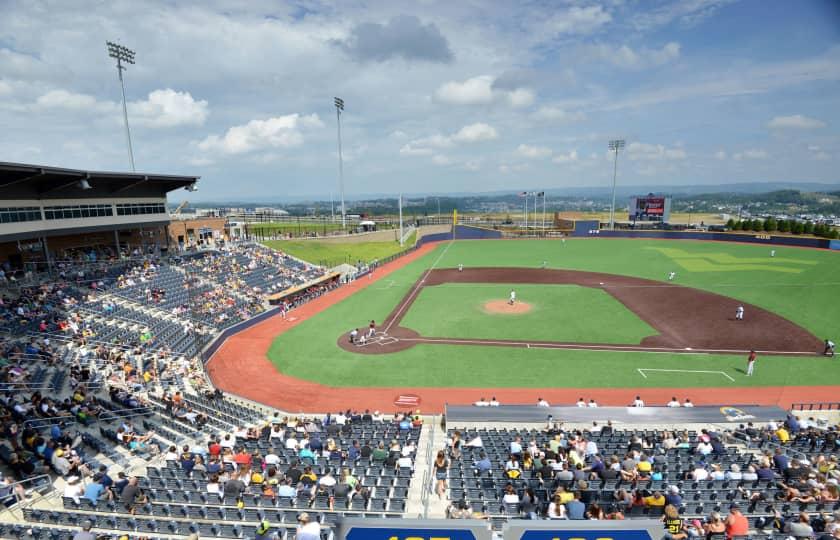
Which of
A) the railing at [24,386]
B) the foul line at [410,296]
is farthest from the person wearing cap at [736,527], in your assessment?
the foul line at [410,296]

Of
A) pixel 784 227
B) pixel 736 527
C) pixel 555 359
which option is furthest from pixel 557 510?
pixel 784 227

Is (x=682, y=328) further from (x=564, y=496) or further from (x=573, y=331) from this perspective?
(x=564, y=496)

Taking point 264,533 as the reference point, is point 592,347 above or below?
below

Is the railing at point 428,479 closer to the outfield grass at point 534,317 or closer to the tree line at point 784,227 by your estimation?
the outfield grass at point 534,317

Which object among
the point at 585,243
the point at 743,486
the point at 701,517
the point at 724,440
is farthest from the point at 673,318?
the point at 585,243

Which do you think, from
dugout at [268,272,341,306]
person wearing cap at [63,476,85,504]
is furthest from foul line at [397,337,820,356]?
person wearing cap at [63,476,85,504]
